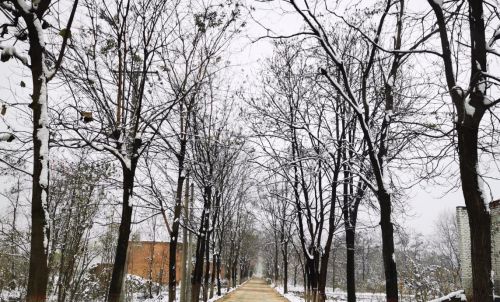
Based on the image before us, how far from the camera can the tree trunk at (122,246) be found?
8414mm

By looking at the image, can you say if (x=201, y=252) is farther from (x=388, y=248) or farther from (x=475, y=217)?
(x=475, y=217)

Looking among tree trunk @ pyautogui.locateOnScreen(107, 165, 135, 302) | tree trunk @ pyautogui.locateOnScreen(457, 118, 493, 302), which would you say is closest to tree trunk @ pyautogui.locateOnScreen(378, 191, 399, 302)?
tree trunk @ pyautogui.locateOnScreen(457, 118, 493, 302)

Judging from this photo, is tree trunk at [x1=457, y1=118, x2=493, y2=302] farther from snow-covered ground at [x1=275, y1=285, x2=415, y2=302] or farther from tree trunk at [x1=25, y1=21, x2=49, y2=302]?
snow-covered ground at [x1=275, y1=285, x2=415, y2=302]

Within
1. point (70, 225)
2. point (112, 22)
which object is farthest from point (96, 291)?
point (112, 22)

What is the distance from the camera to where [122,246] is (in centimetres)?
892

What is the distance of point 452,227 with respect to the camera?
84.6 meters

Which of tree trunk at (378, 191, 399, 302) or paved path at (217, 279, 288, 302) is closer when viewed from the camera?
tree trunk at (378, 191, 399, 302)

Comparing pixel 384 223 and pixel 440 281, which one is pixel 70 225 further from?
pixel 440 281

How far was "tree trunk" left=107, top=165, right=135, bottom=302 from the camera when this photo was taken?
841cm

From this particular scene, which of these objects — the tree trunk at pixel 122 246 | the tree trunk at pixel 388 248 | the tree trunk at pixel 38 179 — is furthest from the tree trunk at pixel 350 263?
the tree trunk at pixel 38 179

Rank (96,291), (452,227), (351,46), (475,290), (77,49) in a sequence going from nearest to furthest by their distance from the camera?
(475,290) → (77,49) → (351,46) → (96,291) → (452,227)

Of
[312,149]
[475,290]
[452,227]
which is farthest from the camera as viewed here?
[452,227]

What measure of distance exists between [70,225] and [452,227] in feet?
274

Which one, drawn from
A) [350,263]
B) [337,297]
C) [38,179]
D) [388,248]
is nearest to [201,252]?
[350,263]
